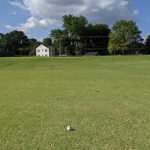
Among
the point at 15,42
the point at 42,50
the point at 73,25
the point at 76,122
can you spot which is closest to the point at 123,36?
the point at 73,25

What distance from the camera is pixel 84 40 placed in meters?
136

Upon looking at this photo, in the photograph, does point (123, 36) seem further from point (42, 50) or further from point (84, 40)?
point (42, 50)

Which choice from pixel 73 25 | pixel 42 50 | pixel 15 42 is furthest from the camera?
pixel 15 42

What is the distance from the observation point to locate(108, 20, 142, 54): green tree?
115 metres

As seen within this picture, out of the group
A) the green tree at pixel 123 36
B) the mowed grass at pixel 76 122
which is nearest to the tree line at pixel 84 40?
the green tree at pixel 123 36

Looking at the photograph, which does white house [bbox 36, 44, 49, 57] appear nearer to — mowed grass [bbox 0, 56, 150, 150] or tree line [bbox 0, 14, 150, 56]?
tree line [bbox 0, 14, 150, 56]

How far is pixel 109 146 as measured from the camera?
646 cm

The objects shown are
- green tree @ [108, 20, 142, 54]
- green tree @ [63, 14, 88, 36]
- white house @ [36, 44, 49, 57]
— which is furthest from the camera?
white house @ [36, 44, 49, 57]

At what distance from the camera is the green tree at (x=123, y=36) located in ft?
377

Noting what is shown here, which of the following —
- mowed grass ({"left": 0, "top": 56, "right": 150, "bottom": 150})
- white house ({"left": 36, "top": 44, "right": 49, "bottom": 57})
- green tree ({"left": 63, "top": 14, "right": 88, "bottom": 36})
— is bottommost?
white house ({"left": 36, "top": 44, "right": 49, "bottom": 57})

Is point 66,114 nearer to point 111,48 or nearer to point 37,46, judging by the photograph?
point 111,48

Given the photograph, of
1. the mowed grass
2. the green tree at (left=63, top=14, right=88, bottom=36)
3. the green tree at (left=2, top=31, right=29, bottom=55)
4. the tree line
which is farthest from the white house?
the mowed grass

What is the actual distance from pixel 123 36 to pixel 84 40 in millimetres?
23323

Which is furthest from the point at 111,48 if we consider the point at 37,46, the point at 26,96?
the point at 26,96
